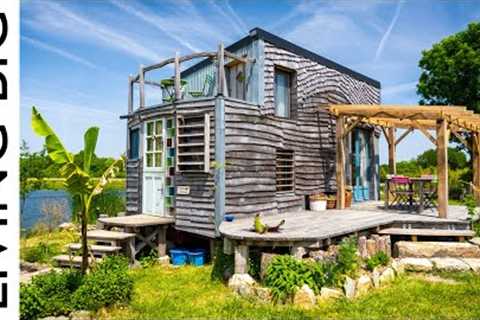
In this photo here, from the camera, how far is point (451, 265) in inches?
325

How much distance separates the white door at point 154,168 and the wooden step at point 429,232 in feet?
19.8

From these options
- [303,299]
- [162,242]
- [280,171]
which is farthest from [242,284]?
[280,171]

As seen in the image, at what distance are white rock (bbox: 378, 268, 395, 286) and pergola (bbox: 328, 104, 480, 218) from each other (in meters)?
3.34

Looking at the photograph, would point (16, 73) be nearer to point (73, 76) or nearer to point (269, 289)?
point (269, 289)

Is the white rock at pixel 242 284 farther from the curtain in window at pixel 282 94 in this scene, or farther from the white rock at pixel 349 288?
the curtain in window at pixel 282 94

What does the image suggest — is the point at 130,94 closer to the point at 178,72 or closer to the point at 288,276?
the point at 178,72

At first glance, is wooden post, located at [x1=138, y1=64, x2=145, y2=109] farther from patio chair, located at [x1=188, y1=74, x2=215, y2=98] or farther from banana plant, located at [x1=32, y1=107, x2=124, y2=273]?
banana plant, located at [x1=32, y1=107, x2=124, y2=273]

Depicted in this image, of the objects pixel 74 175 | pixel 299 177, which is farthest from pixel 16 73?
pixel 299 177

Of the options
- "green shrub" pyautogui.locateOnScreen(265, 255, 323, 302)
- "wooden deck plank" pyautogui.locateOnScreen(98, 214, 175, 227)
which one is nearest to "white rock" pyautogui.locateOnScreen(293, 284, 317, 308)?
"green shrub" pyautogui.locateOnScreen(265, 255, 323, 302)

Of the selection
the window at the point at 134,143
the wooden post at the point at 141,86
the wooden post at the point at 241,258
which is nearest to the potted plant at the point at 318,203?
the wooden post at the point at 241,258

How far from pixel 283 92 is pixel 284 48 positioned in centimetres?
131

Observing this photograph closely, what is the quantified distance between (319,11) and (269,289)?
642cm

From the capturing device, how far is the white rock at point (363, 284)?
683 cm

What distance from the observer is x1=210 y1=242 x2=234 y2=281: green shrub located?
818 cm
